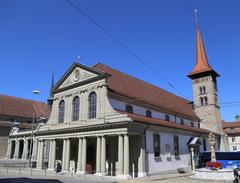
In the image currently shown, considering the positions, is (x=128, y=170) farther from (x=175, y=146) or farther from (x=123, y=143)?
(x=175, y=146)

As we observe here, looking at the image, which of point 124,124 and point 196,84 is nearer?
point 124,124

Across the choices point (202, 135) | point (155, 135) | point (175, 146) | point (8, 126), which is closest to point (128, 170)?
point (155, 135)

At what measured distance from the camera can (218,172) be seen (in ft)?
72.4

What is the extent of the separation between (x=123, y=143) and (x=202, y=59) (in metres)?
36.1

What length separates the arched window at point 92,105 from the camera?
30.8 meters

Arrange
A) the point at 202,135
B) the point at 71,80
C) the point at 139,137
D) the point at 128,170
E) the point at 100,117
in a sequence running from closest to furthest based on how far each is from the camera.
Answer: the point at 128,170
the point at 139,137
the point at 100,117
the point at 71,80
the point at 202,135

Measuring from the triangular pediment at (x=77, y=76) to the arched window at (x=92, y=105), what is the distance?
2.17 metres

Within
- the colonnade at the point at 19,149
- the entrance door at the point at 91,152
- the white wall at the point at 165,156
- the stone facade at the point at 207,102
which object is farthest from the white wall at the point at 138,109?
the colonnade at the point at 19,149

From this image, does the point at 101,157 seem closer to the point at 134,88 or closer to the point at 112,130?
the point at 112,130

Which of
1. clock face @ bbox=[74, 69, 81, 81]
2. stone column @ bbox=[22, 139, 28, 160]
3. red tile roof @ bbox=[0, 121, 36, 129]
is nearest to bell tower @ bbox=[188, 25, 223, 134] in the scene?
clock face @ bbox=[74, 69, 81, 81]

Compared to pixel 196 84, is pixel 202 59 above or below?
above

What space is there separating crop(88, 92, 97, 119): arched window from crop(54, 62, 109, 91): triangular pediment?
2173 millimetres

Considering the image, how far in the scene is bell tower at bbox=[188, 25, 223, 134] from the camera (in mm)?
50312

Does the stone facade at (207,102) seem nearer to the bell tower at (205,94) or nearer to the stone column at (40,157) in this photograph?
the bell tower at (205,94)
